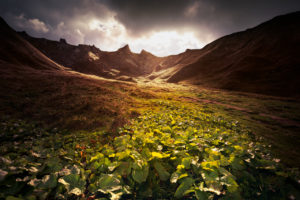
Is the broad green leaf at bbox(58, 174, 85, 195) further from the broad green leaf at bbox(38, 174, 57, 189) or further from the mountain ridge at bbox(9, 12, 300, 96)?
the mountain ridge at bbox(9, 12, 300, 96)

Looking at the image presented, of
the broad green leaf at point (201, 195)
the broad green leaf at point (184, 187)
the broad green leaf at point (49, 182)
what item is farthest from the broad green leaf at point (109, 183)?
the broad green leaf at point (201, 195)

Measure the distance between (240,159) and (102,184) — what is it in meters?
3.31

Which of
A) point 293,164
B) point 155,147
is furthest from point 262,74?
point 155,147

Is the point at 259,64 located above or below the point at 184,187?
above

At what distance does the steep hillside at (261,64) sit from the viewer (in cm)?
6431

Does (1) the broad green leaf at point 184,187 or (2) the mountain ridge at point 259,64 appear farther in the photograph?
(2) the mountain ridge at point 259,64

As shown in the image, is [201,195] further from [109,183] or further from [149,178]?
[109,183]

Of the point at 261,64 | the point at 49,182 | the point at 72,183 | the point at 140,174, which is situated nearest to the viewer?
the point at 49,182

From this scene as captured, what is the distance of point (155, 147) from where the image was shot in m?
3.94

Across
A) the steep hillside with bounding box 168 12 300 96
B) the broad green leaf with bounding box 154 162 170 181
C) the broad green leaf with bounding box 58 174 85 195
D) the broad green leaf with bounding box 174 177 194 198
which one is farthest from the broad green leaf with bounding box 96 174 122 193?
the steep hillside with bounding box 168 12 300 96

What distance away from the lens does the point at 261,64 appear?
82.2 metres

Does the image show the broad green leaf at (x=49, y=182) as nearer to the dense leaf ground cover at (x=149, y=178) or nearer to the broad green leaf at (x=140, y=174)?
the dense leaf ground cover at (x=149, y=178)

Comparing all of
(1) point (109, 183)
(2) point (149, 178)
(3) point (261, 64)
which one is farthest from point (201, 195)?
(3) point (261, 64)

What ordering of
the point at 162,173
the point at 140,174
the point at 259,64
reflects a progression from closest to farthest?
1. the point at 140,174
2. the point at 162,173
3. the point at 259,64
